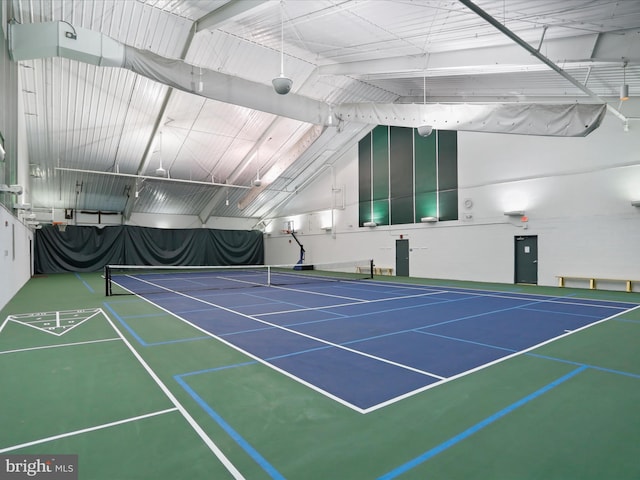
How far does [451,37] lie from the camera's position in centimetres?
1002

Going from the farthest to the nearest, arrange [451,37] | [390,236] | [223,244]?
[223,244] → [390,236] → [451,37]

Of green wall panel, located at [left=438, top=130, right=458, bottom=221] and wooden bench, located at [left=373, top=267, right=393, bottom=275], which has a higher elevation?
green wall panel, located at [left=438, top=130, right=458, bottom=221]

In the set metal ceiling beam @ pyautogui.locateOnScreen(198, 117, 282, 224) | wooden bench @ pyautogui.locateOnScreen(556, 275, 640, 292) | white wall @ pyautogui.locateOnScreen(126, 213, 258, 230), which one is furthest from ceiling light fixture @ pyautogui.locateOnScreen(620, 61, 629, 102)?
white wall @ pyautogui.locateOnScreen(126, 213, 258, 230)

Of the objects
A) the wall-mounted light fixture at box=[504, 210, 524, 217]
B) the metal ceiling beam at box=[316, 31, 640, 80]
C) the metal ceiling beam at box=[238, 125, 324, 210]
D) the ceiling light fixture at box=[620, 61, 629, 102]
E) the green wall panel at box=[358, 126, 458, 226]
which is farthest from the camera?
→ the metal ceiling beam at box=[238, 125, 324, 210]

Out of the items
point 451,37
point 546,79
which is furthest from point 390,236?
point 451,37

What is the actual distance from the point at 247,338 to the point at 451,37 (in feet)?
31.2

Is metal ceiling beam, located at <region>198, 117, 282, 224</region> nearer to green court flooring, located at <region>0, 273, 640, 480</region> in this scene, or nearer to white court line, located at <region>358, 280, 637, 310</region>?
white court line, located at <region>358, 280, 637, 310</region>

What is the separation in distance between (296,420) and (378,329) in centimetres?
404

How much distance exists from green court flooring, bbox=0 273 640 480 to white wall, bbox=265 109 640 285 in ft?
32.2

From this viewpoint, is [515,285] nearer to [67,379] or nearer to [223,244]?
[67,379]

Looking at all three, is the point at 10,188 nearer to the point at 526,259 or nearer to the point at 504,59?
the point at 504,59

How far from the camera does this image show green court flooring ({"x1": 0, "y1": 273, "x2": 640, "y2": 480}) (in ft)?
9.21

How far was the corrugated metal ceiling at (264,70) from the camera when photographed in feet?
29.4

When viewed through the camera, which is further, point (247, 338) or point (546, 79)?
point (546, 79)
